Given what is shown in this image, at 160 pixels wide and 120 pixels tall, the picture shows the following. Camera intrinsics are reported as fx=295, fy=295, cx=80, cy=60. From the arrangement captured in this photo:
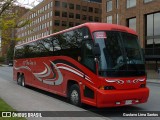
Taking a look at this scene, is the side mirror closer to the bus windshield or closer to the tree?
the bus windshield

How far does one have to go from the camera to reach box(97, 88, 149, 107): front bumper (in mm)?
9711

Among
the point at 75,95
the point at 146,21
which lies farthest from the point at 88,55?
the point at 146,21

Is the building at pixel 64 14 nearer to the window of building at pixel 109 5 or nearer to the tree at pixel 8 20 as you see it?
the window of building at pixel 109 5

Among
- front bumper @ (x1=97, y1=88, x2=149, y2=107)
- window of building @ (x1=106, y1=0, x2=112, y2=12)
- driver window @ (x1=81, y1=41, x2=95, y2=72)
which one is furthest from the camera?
window of building @ (x1=106, y1=0, x2=112, y2=12)

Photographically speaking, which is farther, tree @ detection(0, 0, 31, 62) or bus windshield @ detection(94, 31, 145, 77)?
tree @ detection(0, 0, 31, 62)

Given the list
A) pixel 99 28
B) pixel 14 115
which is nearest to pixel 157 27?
pixel 99 28

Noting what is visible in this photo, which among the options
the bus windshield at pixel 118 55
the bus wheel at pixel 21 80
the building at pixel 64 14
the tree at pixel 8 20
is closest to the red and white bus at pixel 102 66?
the bus windshield at pixel 118 55

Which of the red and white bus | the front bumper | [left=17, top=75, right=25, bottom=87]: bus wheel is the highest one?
the red and white bus

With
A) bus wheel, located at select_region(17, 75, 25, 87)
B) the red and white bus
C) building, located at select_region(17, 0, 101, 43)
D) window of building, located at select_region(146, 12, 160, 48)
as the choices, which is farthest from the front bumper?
building, located at select_region(17, 0, 101, 43)

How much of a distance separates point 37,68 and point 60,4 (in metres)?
90.3

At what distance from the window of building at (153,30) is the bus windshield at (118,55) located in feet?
115

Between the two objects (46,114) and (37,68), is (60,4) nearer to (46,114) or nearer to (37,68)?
(37,68)

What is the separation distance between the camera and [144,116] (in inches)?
386

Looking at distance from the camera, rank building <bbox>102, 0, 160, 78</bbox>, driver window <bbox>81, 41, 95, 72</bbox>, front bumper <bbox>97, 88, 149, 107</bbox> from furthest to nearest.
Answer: building <bbox>102, 0, 160, 78</bbox>, driver window <bbox>81, 41, 95, 72</bbox>, front bumper <bbox>97, 88, 149, 107</bbox>
